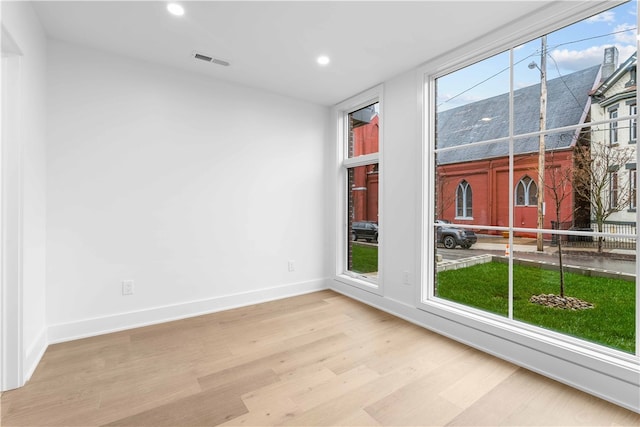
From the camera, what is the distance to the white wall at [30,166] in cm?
182

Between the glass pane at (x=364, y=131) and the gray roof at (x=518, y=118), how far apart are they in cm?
88

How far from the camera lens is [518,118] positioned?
90.3 inches

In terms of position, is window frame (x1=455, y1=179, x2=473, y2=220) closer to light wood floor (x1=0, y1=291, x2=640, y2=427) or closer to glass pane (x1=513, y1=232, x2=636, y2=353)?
glass pane (x1=513, y1=232, x2=636, y2=353)

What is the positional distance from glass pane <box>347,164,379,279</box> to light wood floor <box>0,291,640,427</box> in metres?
1.12

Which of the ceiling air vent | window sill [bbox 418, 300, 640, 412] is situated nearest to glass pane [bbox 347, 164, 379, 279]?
window sill [bbox 418, 300, 640, 412]

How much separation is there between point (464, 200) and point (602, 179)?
0.94 metres

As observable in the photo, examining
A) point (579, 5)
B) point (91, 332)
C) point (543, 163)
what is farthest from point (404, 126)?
point (91, 332)

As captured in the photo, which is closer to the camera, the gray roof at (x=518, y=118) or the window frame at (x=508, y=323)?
the window frame at (x=508, y=323)

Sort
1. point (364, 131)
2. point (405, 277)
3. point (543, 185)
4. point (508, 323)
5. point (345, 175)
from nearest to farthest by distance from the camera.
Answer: point (543, 185) → point (508, 323) → point (405, 277) → point (364, 131) → point (345, 175)

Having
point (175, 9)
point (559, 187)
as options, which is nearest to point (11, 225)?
point (175, 9)

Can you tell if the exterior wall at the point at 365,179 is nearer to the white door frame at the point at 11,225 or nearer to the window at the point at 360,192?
the window at the point at 360,192

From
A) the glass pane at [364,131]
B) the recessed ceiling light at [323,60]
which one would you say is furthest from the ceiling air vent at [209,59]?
the glass pane at [364,131]

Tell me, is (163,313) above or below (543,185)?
below

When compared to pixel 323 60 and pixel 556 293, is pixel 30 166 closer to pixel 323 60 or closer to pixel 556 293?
pixel 323 60
